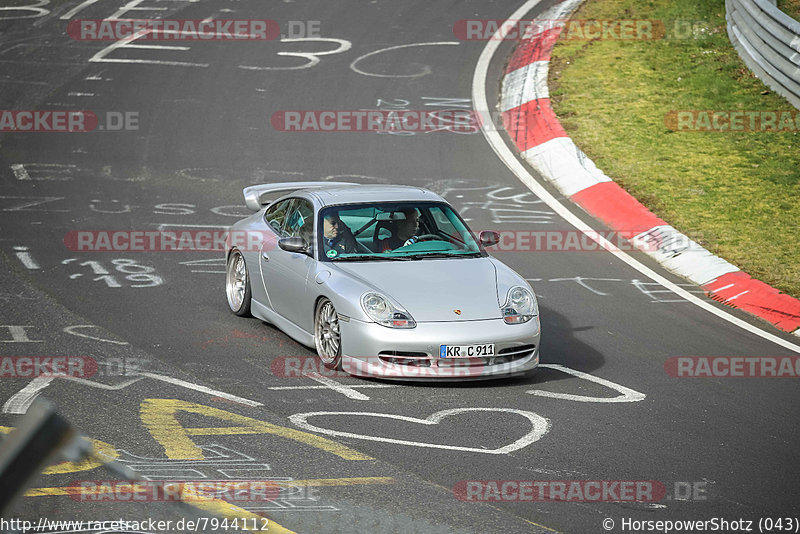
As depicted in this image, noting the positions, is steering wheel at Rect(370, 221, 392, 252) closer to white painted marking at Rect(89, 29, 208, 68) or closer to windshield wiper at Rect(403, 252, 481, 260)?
windshield wiper at Rect(403, 252, 481, 260)

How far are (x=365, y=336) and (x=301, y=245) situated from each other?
131cm

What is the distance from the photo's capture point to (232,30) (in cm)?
2142

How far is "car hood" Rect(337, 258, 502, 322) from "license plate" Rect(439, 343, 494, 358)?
26 cm

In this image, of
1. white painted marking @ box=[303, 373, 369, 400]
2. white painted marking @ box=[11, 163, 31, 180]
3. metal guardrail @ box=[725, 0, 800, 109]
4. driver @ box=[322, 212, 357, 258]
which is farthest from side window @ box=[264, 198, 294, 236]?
metal guardrail @ box=[725, 0, 800, 109]

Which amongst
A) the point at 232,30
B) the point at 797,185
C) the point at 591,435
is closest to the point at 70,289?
the point at 591,435

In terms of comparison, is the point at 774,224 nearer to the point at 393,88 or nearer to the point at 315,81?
the point at 393,88

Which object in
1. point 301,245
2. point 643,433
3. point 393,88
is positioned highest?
point 393,88

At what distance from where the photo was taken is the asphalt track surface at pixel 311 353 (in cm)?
608

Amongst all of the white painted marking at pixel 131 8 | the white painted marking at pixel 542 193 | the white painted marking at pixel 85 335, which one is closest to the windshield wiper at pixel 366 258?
the white painted marking at pixel 85 335

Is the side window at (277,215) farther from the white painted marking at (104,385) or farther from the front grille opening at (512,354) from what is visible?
the front grille opening at (512,354)

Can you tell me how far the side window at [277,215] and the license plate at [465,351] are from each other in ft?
8.27

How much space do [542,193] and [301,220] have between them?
17.2ft

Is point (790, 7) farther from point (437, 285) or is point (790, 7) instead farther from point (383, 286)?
point (383, 286)

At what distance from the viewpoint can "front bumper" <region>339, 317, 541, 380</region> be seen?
7.96 m
